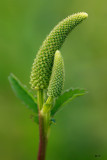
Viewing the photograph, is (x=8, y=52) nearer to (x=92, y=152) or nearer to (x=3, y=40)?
(x=3, y=40)

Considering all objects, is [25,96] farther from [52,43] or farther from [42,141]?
[52,43]

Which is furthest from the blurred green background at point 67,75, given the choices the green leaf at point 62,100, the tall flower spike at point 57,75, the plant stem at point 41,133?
the tall flower spike at point 57,75

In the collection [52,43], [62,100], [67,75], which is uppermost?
[67,75]

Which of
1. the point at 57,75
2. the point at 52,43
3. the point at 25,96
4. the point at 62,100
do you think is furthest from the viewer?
the point at 25,96

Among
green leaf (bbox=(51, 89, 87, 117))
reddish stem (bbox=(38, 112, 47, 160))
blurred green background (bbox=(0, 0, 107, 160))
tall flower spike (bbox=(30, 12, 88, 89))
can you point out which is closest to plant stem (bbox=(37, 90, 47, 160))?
reddish stem (bbox=(38, 112, 47, 160))

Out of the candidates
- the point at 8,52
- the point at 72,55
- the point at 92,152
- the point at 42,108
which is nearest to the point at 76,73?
the point at 72,55

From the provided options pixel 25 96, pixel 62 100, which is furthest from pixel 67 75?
pixel 62 100

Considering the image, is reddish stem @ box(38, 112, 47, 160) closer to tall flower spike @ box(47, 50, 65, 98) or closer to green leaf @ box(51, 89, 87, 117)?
green leaf @ box(51, 89, 87, 117)

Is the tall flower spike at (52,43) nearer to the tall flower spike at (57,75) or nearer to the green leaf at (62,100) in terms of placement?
the tall flower spike at (57,75)
